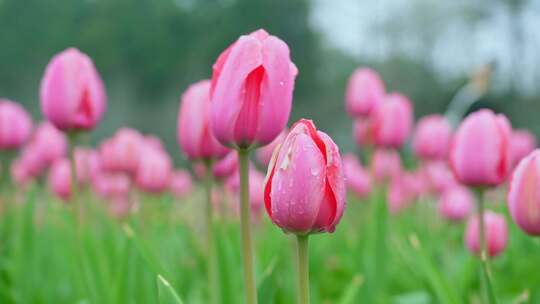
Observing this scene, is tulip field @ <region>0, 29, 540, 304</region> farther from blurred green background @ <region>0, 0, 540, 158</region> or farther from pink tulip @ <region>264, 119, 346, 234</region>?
blurred green background @ <region>0, 0, 540, 158</region>

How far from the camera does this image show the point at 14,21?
14227 mm

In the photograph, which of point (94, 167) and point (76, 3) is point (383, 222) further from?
point (76, 3)

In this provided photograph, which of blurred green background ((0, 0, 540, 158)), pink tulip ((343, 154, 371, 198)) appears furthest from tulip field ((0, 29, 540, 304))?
blurred green background ((0, 0, 540, 158))

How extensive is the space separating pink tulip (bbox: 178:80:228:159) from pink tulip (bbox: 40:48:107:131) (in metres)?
0.28

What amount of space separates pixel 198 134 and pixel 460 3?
51.4 feet

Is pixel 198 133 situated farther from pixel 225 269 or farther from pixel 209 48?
pixel 209 48

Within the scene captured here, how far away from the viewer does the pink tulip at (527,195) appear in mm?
952

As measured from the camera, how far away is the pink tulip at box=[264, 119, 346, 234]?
27.6 inches

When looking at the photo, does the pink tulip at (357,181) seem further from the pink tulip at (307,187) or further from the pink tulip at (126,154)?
the pink tulip at (307,187)

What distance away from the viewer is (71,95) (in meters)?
1.31

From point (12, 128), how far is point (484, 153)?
5.84ft

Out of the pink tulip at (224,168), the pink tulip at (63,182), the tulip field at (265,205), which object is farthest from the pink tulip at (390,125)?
the pink tulip at (63,182)

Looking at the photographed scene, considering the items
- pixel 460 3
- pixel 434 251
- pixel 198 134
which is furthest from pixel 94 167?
pixel 460 3

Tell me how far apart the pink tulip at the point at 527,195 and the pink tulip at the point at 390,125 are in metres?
1.26
